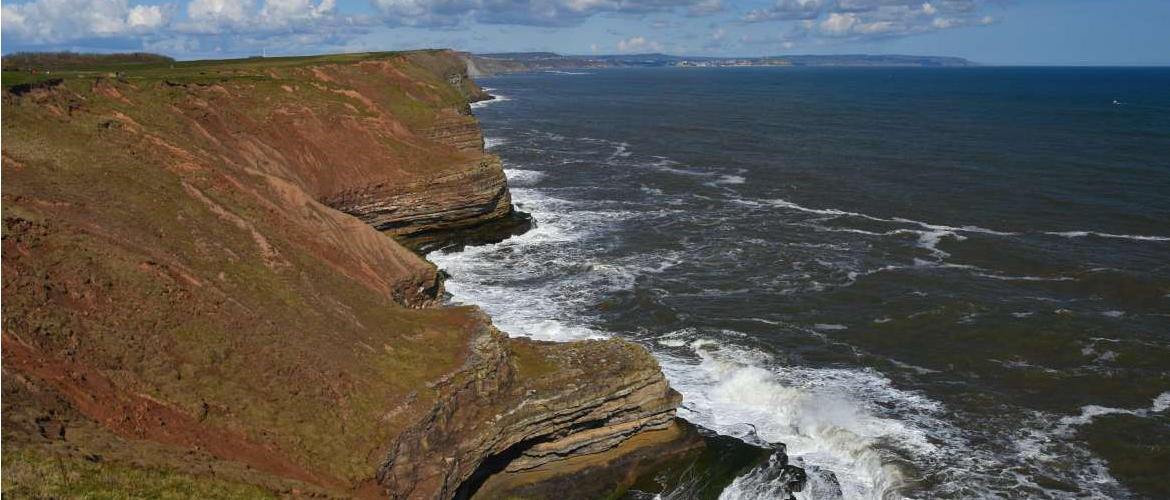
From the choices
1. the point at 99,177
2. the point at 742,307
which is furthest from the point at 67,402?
the point at 742,307

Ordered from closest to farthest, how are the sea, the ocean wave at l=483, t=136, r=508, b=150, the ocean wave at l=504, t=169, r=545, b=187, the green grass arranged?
the green grass → the sea → the ocean wave at l=504, t=169, r=545, b=187 → the ocean wave at l=483, t=136, r=508, b=150

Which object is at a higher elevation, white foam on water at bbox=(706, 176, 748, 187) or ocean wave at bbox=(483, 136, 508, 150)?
ocean wave at bbox=(483, 136, 508, 150)

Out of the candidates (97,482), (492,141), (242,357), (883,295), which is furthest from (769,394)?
(492,141)

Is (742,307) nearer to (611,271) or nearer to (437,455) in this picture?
(611,271)

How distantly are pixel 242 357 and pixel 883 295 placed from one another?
32201mm

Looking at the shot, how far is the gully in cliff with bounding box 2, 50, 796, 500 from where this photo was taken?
1717 centimetres

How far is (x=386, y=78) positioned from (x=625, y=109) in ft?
230

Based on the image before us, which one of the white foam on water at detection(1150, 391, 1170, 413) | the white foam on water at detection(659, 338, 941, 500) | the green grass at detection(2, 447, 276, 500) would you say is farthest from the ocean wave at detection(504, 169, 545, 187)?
the green grass at detection(2, 447, 276, 500)

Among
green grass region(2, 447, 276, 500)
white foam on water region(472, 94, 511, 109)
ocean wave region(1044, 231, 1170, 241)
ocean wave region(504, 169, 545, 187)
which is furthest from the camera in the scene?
white foam on water region(472, 94, 511, 109)

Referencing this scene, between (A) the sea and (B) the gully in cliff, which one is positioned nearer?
(B) the gully in cliff

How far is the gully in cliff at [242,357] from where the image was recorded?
17.2m

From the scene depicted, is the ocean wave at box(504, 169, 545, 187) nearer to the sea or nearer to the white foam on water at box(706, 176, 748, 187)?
the sea

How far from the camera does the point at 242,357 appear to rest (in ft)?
68.8

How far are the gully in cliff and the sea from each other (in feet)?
17.8
